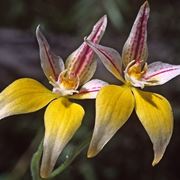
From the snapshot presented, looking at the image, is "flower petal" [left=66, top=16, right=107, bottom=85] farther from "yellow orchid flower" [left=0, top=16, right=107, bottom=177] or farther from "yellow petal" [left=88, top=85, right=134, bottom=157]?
"yellow petal" [left=88, top=85, right=134, bottom=157]

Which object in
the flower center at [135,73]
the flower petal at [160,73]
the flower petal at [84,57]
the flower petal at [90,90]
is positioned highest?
the flower petal at [84,57]

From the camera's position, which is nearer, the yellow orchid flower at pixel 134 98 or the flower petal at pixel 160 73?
the yellow orchid flower at pixel 134 98

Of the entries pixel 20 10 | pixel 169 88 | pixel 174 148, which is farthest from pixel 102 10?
pixel 174 148

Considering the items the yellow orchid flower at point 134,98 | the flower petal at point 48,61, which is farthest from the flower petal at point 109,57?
the flower petal at point 48,61

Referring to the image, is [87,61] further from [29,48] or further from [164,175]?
[164,175]

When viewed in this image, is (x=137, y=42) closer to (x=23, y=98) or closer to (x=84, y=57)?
(x=84, y=57)

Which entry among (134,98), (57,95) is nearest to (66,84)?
(57,95)

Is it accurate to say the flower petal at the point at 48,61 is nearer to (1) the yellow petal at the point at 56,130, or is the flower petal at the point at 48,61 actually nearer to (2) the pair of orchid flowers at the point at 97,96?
(2) the pair of orchid flowers at the point at 97,96
